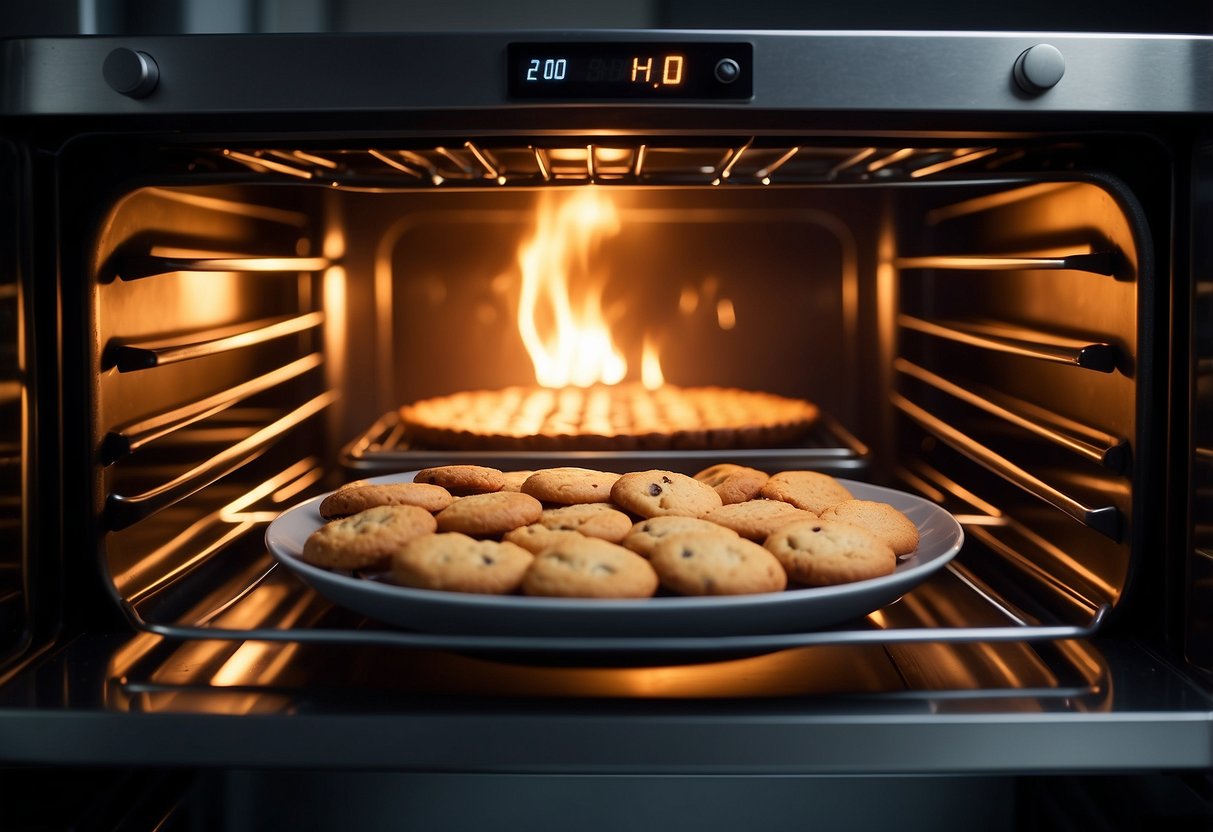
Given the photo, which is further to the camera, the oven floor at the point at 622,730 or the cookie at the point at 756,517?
the cookie at the point at 756,517

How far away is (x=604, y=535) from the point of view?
0.89 meters

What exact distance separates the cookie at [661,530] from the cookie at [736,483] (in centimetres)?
16

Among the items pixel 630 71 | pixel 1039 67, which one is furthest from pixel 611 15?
pixel 1039 67

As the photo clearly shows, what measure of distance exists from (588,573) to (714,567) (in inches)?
3.7

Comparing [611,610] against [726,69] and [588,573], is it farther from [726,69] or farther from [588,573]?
[726,69]

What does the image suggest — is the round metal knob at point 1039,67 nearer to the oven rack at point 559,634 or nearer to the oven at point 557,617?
the oven at point 557,617

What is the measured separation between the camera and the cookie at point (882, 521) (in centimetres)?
93

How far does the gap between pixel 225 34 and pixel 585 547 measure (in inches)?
18.4

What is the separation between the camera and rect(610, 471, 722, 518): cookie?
960 millimetres

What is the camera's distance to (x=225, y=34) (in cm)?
79

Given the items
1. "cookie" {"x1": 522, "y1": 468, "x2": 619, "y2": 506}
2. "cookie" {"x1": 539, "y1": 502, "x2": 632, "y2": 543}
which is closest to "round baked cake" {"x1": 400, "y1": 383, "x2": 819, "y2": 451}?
"cookie" {"x1": 522, "y1": 468, "x2": 619, "y2": 506}

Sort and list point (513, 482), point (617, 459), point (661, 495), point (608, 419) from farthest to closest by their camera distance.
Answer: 1. point (608, 419)
2. point (617, 459)
3. point (513, 482)
4. point (661, 495)

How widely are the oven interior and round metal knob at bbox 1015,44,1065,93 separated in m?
0.11

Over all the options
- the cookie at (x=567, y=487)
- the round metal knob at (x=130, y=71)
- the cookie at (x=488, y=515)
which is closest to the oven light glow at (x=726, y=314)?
the cookie at (x=567, y=487)
